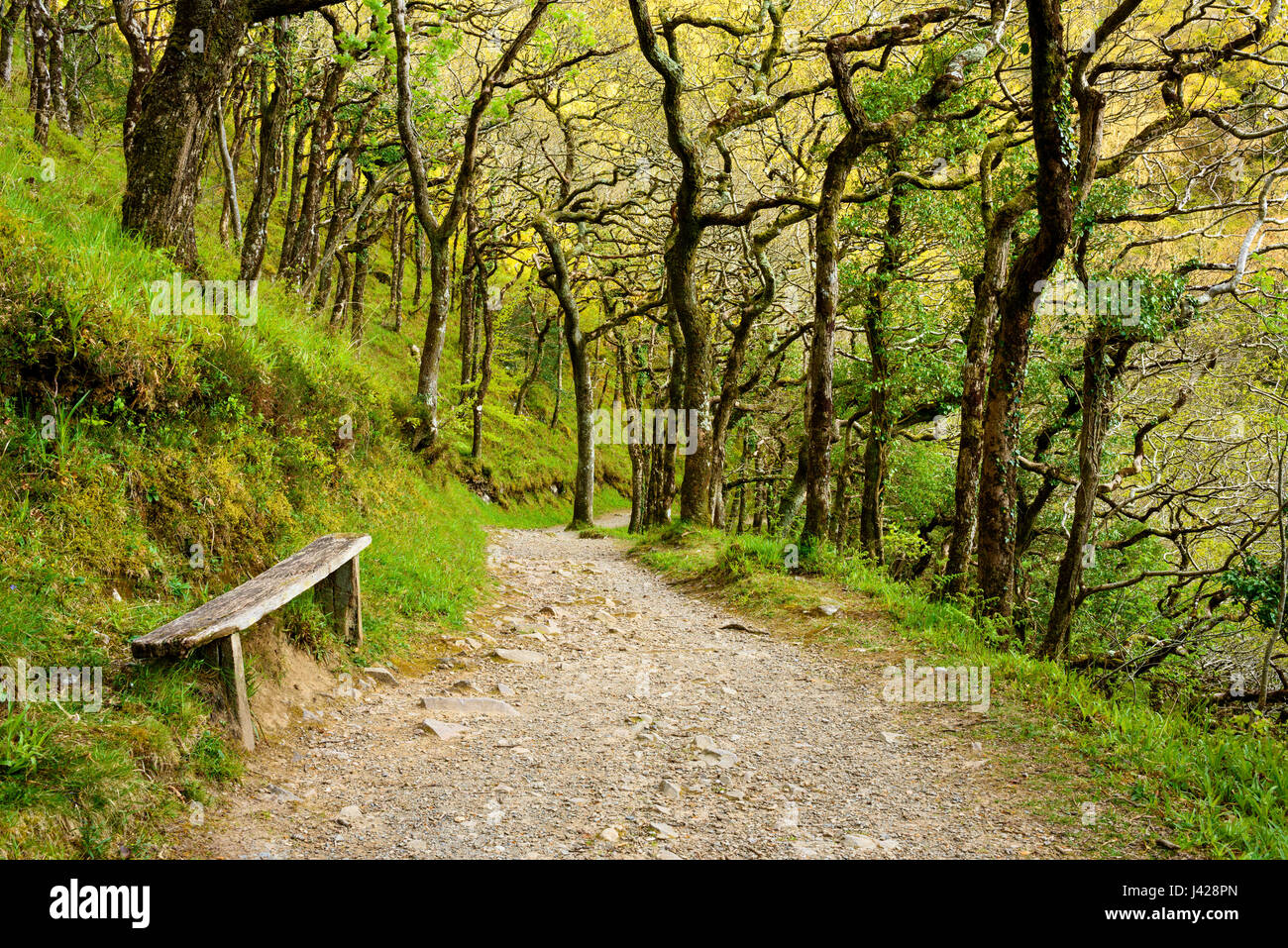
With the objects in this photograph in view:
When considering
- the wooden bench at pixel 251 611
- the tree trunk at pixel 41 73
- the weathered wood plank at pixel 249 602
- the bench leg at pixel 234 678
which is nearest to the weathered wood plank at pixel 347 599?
the wooden bench at pixel 251 611

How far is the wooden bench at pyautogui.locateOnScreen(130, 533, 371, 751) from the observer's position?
3.81 meters

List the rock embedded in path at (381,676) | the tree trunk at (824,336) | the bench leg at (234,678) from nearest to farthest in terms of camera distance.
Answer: the bench leg at (234,678) → the rock embedded in path at (381,676) → the tree trunk at (824,336)

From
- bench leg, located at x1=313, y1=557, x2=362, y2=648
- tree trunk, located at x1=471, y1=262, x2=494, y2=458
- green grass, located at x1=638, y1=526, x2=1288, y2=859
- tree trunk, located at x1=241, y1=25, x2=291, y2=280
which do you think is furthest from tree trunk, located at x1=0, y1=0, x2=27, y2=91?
green grass, located at x1=638, y1=526, x2=1288, y2=859

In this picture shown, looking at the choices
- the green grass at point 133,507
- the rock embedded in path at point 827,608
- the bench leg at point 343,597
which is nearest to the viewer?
the green grass at point 133,507

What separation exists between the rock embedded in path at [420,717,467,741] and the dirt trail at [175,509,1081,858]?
6cm

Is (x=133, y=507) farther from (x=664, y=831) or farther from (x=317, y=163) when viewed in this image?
Answer: (x=317, y=163)

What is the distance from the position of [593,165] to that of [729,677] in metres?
17.1

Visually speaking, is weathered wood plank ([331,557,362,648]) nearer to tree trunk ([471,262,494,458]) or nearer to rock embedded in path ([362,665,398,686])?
rock embedded in path ([362,665,398,686])

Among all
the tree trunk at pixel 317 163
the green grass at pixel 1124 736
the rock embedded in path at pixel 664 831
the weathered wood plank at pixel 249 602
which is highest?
the tree trunk at pixel 317 163

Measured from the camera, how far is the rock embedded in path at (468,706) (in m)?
5.79

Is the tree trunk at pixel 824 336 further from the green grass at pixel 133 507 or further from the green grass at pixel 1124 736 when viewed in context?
the green grass at pixel 133 507

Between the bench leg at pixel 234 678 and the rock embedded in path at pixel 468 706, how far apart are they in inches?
62.0

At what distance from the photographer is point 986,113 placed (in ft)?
37.6
